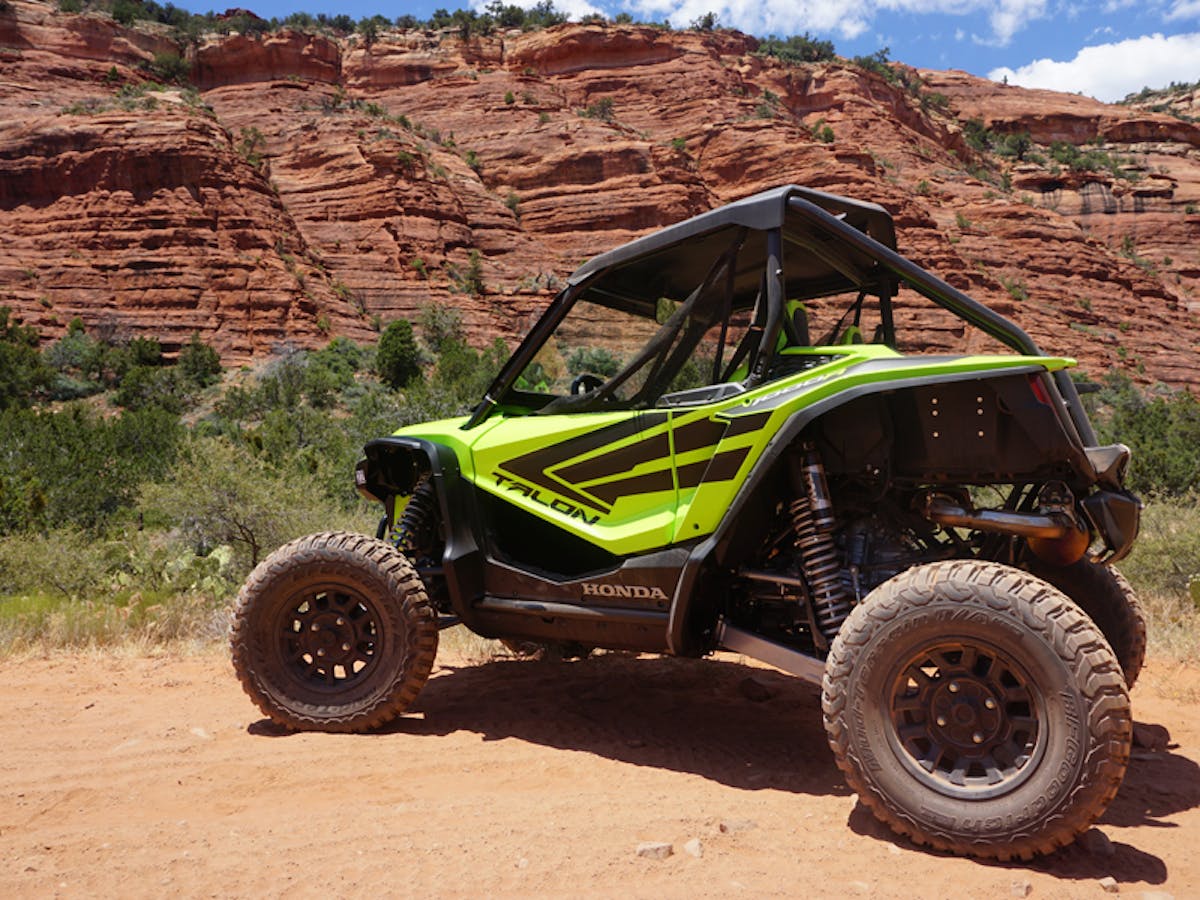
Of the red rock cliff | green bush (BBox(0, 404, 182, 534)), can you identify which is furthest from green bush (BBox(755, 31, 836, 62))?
green bush (BBox(0, 404, 182, 534))

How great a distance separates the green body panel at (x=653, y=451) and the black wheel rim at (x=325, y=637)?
0.91 metres

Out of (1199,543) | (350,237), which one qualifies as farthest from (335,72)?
(1199,543)

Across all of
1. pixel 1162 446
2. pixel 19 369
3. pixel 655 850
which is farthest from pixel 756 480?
pixel 19 369

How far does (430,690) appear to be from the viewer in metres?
5.37

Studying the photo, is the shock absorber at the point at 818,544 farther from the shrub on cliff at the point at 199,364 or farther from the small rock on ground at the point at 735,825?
the shrub on cliff at the point at 199,364

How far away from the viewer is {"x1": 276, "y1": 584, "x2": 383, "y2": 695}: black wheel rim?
4586 millimetres

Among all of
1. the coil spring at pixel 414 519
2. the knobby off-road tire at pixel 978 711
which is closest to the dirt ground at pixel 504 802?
the knobby off-road tire at pixel 978 711

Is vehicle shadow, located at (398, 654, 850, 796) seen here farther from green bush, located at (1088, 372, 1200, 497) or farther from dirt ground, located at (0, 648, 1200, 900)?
green bush, located at (1088, 372, 1200, 497)

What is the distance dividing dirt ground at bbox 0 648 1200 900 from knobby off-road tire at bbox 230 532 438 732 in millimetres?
205

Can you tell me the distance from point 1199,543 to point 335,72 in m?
72.9

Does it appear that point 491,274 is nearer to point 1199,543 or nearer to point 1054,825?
point 1199,543

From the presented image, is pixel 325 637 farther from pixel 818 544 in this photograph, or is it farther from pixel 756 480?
pixel 818 544

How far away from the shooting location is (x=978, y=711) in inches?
122

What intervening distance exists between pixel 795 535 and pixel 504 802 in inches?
67.2
